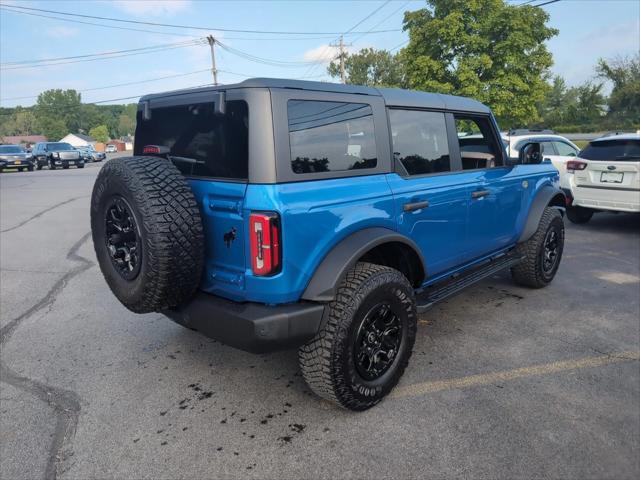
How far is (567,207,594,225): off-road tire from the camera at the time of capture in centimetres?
855

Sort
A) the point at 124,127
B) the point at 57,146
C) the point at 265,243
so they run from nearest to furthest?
the point at 265,243, the point at 57,146, the point at 124,127

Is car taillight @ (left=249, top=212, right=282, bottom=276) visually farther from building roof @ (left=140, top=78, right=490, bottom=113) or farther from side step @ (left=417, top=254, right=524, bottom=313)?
side step @ (left=417, top=254, right=524, bottom=313)

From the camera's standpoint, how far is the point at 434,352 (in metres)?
3.51

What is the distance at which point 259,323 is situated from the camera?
91.0 inches

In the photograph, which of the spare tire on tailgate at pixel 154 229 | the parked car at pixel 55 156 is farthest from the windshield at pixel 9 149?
the spare tire on tailgate at pixel 154 229

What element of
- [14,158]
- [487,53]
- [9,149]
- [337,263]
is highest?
[487,53]

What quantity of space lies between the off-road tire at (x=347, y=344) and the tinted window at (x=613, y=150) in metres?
6.36

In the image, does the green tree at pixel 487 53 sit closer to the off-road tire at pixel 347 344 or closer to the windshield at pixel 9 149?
the off-road tire at pixel 347 344

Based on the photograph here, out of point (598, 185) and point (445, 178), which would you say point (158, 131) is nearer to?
point (445, 178)

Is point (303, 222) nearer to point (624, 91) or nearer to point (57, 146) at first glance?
point (57, 146)

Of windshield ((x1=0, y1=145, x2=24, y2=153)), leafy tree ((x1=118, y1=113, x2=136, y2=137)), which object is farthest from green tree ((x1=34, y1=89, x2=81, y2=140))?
windshield ((x1=0, y1=145, x2=24, y2=153))

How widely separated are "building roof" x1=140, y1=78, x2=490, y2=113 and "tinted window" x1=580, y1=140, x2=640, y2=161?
449cm

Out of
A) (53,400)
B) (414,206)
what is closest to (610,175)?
(414,206)

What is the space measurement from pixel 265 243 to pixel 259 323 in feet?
1.36
